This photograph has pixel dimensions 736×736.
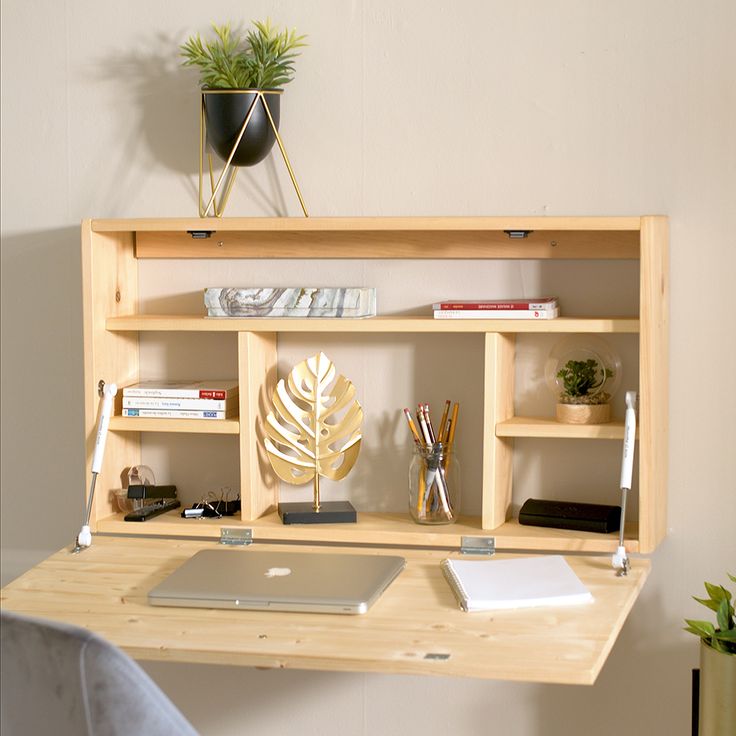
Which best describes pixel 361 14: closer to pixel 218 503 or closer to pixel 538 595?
pixel 218 503

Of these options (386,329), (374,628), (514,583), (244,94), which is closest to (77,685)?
(374,628)

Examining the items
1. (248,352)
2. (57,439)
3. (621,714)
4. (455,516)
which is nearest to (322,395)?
(248,352)

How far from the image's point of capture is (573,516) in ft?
7.12

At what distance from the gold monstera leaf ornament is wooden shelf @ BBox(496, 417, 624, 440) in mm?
299

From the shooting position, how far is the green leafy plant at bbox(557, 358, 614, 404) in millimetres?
2191

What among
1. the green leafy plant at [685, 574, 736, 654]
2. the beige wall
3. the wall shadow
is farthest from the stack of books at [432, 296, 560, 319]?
the wall shadow

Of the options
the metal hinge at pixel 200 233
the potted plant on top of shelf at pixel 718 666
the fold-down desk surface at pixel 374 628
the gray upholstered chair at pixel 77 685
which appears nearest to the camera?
the gray upholstered chair at pixel 77 685

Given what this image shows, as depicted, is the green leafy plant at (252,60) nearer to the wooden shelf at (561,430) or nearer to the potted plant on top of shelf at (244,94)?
the potted plant on top of shelf at (244,94)

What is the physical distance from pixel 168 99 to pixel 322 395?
69 centimetres

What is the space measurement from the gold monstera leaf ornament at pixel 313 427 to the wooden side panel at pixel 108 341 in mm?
332

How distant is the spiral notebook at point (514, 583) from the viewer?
182 centimetres

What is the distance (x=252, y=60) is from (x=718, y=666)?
140 centimetres

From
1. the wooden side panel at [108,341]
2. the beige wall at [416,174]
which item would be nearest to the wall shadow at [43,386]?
the beige wall at [416,174]

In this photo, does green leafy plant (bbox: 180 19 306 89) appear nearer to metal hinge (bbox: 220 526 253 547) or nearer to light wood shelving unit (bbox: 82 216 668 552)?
light wood shelving unit (bbox: 82 216 668 552)
